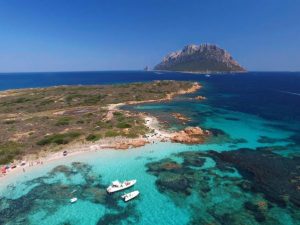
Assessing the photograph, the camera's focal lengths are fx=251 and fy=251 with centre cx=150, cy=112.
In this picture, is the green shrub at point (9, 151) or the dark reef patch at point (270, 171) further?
the green shrub at point (9, 151)

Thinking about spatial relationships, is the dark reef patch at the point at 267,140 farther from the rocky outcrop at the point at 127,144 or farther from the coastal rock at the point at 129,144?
the coastal rock at the point at 129,144

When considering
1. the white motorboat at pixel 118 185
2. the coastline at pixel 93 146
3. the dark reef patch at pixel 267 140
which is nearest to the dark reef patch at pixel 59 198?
the white motorboat at pixel 118 185

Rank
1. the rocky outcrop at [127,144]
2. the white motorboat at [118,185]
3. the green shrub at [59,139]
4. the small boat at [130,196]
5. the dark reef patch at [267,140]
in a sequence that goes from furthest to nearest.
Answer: the dark reef patch at [267,140], the green shrub at [59,139], the rocky outcrop at [127,144], the white motorboat at [118,185], the small boat at [130,196]

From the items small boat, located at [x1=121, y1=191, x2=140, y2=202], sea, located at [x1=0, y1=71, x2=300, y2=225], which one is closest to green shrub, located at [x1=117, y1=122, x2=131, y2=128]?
sea, located at [x1=0, y1=71, x2=300, y2=225]

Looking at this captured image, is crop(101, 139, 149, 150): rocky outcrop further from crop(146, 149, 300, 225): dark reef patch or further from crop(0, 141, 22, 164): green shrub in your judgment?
crop(0, 141, 22, 164): green shrub

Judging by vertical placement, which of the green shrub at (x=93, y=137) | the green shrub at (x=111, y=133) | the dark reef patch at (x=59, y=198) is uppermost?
the green shrub at (x=111, y=133)

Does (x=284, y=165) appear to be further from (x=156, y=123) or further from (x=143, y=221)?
(x=156, y=123)

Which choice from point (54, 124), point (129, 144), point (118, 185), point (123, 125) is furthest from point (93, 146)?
point (54, 124)

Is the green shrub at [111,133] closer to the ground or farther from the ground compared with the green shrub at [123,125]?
closer to the ground
